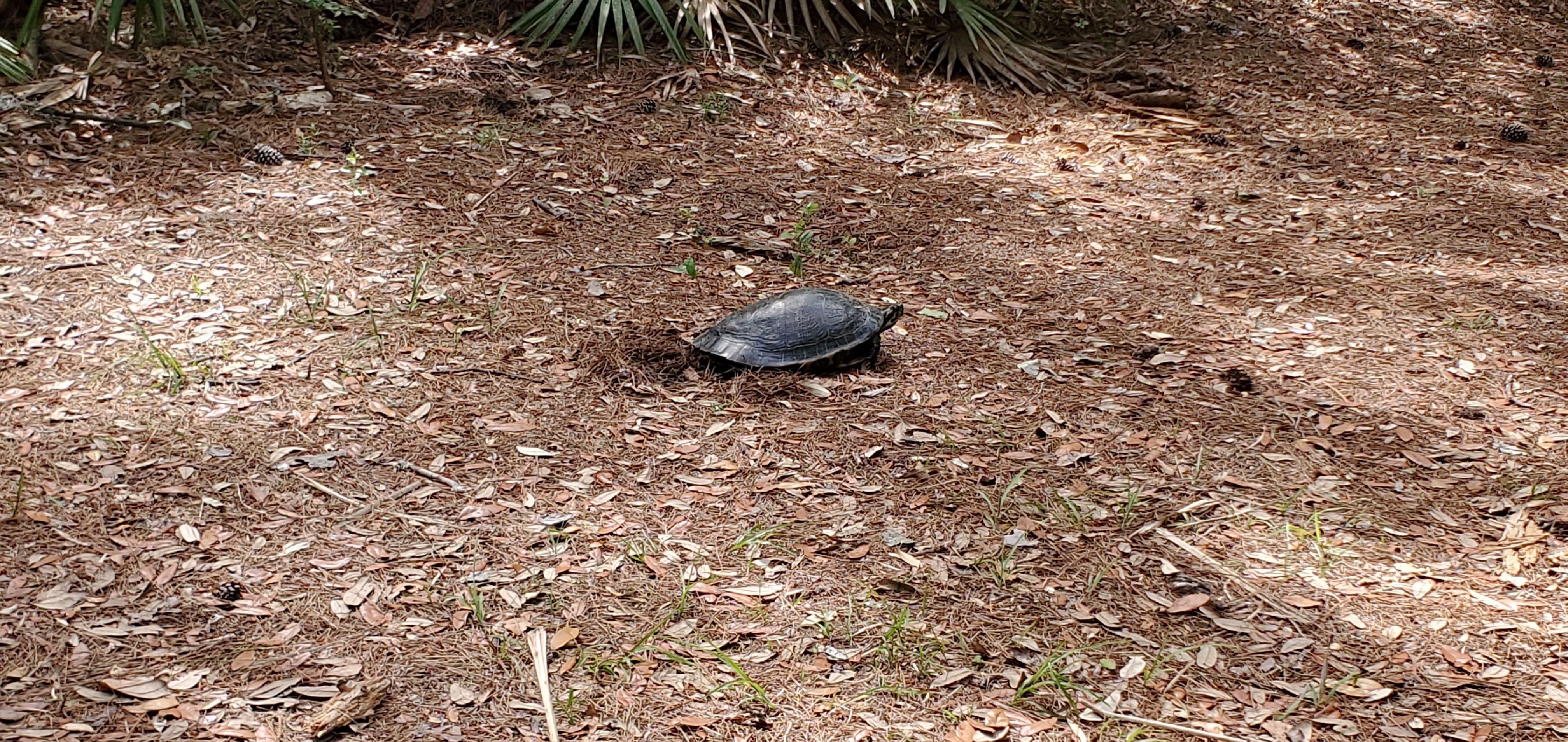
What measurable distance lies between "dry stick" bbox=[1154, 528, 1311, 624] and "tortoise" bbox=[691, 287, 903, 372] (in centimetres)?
115

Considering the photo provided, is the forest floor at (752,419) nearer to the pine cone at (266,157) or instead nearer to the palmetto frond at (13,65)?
the pine cone at (266,157)

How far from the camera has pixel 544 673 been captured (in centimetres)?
235

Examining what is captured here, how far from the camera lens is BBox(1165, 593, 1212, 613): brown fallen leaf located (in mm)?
2605

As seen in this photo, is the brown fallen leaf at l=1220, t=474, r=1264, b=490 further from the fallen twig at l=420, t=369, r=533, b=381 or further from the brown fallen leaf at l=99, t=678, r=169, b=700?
the brown fallen leaf at l=99, t=678, r=169, b=700

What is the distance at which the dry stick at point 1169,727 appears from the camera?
7.34ft

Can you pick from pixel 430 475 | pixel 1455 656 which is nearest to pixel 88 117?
pixel 430 475

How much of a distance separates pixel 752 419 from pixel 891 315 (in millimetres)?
667

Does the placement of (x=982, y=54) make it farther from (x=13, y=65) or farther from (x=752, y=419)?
(x=13, y=65)

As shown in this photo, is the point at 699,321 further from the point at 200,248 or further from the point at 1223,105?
the point at 1223,105

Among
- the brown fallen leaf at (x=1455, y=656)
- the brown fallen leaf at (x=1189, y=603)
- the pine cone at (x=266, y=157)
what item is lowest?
the brown fallen leaf at (x=1189, y=603)

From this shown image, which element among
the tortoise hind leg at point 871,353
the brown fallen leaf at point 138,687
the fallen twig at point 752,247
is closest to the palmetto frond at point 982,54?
the fallen twig at point 752,247

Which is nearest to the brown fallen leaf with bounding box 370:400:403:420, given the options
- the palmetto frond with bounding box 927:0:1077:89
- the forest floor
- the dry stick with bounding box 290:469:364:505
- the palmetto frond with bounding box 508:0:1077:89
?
the forest floor

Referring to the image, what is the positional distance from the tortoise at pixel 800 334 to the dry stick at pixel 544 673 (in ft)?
4.18

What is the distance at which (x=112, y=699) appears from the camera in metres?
2.27
